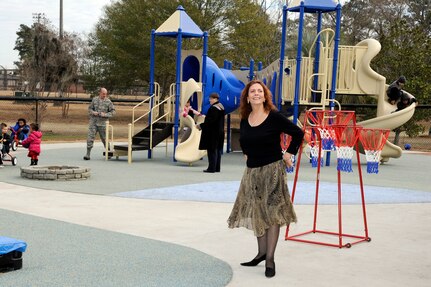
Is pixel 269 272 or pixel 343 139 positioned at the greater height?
pixel 343 139

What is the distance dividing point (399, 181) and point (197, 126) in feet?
15.9

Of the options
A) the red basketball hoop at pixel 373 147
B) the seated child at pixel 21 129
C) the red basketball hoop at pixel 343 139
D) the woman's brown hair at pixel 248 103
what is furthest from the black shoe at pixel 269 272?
the seated child at pixel 21 129

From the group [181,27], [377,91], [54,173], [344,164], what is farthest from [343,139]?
[181,27]

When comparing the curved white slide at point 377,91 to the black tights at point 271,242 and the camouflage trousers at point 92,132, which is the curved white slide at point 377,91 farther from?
the black tights at point 271,242

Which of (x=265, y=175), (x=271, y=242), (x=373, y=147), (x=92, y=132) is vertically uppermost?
(x=373, y=147)

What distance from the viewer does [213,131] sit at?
14156 mm

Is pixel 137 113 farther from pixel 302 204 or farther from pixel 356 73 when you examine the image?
pixel 302 204

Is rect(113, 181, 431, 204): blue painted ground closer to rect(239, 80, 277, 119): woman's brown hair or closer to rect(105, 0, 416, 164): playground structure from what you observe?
rect(105, 0, 416, 164): playground structure

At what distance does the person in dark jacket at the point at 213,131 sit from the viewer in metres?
13.9

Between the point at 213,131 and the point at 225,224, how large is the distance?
Answer: 5.79 meters

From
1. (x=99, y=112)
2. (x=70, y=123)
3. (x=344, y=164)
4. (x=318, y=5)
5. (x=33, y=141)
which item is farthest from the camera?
(x=70, y=123)

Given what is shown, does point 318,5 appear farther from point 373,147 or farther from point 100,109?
point 373,147

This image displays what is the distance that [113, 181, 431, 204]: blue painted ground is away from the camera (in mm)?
10758

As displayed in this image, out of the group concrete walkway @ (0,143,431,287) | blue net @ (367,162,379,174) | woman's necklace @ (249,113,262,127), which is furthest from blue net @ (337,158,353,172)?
woman's necklace @ (249,113,262,127)
